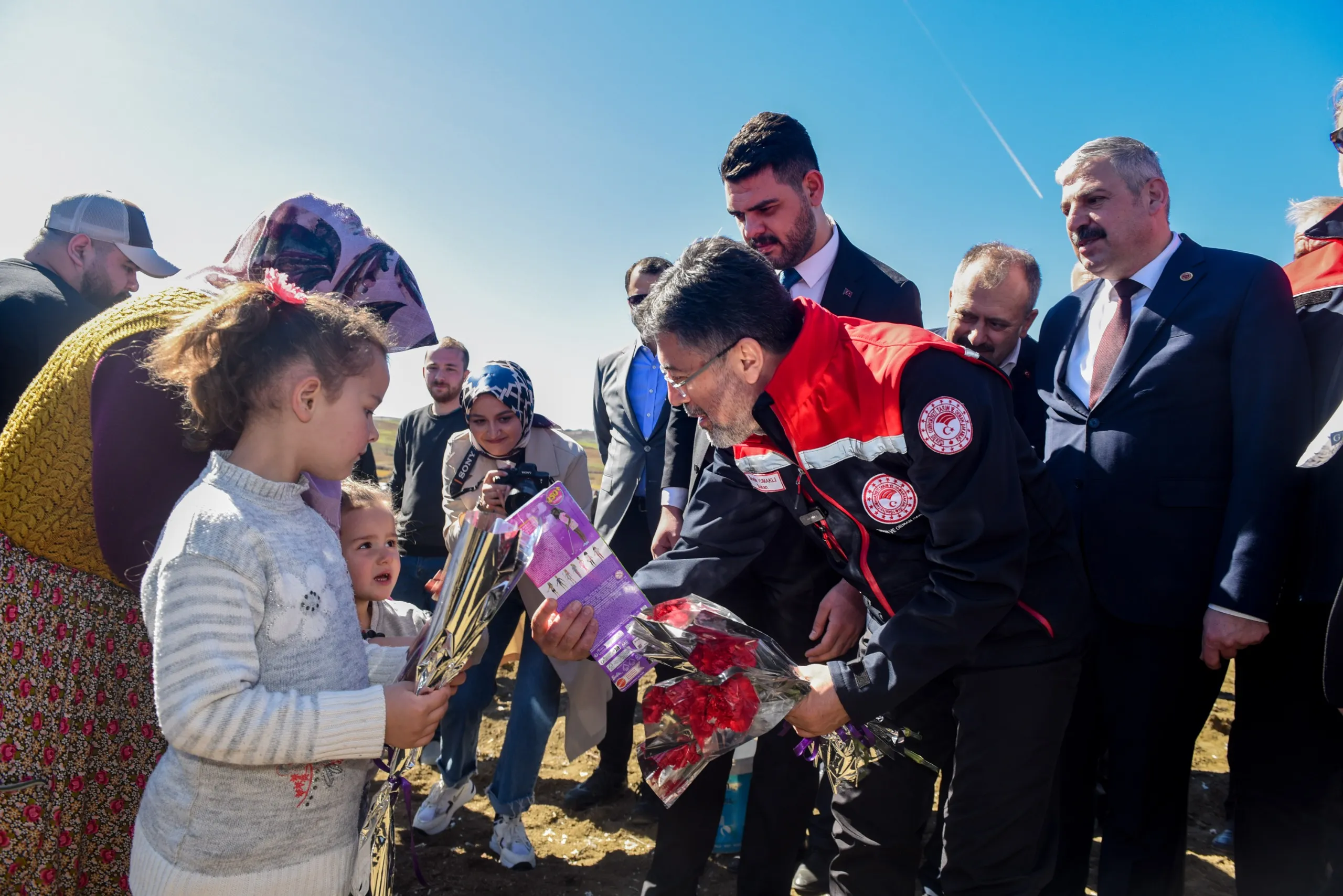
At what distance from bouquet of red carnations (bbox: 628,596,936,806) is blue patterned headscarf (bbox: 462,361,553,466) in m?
2.21

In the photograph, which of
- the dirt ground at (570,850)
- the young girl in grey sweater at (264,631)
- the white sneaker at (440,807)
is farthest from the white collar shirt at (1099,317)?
the white sneaker at (440,807)

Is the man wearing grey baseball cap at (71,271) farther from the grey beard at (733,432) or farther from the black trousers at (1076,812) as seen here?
the black trousers at (1076,812)

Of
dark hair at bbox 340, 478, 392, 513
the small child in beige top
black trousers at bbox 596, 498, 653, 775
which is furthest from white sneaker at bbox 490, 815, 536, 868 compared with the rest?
dark hair at bbox 340, 478, 392, 513

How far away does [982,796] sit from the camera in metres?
1.99

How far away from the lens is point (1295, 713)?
252 centimetres

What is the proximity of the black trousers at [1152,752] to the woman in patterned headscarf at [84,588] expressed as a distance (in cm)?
258

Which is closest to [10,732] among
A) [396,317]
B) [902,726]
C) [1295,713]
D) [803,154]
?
[396,317]

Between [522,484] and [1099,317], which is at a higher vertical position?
[1099,317]

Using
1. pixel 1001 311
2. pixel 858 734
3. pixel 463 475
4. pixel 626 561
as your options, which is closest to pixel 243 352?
pixel 858 734

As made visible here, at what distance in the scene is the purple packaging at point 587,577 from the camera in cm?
213

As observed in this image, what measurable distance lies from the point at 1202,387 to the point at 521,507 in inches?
86.1

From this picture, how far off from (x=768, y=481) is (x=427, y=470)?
11.1ft

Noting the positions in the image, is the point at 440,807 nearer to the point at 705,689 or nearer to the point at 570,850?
the point at 570,850

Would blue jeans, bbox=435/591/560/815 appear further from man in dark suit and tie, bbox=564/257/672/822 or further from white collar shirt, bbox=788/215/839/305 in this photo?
white collar shirt, bbox=788/215/839/305
